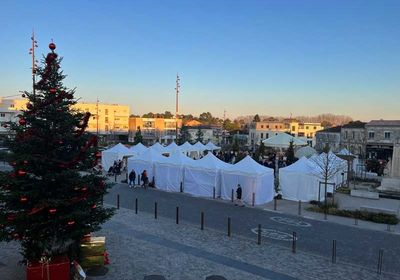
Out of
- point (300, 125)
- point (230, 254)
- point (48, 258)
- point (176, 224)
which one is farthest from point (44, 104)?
point (300, 125)

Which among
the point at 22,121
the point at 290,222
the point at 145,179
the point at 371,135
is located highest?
the point at 22,121

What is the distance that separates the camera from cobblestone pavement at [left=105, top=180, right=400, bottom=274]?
42.0 ft

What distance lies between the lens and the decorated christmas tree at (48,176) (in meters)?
8.78

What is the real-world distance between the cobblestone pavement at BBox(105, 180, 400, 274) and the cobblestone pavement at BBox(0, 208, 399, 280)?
930mm

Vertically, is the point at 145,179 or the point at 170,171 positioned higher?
the point at 170,171

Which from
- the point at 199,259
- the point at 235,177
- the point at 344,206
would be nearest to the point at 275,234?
the point at 199,259

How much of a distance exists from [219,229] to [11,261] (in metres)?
8.09

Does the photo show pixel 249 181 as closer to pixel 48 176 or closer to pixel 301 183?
pixel 301 183

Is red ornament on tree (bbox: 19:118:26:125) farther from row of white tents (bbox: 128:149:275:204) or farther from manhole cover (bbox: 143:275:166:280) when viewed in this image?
row of white tents (bbox: 128:149:275:204)

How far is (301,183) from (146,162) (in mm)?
11547

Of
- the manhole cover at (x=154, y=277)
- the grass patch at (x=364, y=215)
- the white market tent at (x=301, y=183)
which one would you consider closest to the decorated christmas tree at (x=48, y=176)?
the manhole cover at (x=154, y=277)

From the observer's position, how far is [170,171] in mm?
25391

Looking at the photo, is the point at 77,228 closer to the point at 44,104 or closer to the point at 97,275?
the point at 97,275

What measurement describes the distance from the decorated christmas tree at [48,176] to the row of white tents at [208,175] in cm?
1347
